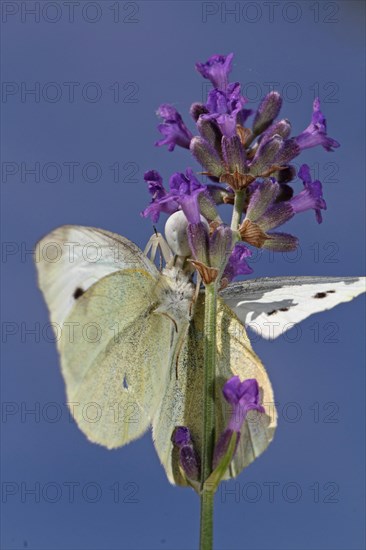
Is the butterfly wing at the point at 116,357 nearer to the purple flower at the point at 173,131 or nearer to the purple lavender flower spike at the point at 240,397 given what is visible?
the purple lavender flower spike at the point at 240,397

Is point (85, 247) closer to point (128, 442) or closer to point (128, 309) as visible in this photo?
point (128, 309)

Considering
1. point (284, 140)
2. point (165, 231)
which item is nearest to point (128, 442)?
point (165, 231)

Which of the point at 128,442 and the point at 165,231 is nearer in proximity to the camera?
the point at 128,442

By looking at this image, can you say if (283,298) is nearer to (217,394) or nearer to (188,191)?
(217,394)

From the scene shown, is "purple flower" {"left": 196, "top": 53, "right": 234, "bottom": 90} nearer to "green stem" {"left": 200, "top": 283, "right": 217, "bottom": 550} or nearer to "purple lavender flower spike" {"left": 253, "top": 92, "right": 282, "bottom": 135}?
"purple lavender flower spike" {"left": 253, "top": 92, "right": 282, "bottom": 135}

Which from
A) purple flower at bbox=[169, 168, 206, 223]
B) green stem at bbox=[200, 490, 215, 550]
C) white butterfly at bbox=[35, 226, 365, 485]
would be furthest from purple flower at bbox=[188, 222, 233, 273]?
green stem at bbox=[200, 490, 215, 550]

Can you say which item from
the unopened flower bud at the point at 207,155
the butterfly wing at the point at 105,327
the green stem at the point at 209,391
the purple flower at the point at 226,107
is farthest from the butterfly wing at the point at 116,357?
the purple flower at the point at 226,107

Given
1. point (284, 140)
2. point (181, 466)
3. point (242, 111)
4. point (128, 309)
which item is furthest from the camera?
point (242, 111)
